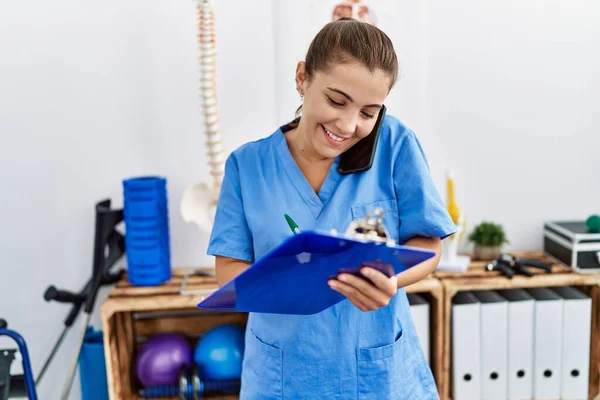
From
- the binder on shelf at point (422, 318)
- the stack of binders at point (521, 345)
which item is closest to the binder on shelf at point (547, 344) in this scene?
the stack of binders at point (521, 345)

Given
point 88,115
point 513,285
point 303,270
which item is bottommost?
point 513,285

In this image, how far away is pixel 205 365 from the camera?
81.7 inches

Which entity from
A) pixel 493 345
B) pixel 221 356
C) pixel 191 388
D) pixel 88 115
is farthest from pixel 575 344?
pixel 88 115

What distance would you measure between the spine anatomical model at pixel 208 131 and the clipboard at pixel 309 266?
3.69 feet

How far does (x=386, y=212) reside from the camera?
1.17 m

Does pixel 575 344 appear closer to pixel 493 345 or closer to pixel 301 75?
pixel 493 345

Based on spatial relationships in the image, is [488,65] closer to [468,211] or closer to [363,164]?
[468,211]

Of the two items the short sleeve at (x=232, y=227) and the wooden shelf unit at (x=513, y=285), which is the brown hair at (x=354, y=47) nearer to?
the short sleeve at (x=232, y=227)

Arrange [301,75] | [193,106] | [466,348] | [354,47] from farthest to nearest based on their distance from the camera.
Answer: [193,106] → [466,348] → [301,75] → [354,47]

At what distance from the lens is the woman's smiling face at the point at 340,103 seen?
1026mm

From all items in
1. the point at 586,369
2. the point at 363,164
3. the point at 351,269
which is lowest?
the point at 586,369

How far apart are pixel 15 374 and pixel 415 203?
1.52m

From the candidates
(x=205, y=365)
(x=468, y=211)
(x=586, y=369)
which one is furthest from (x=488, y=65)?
(x=205, y=365)

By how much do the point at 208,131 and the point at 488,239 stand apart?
3.68 ft
